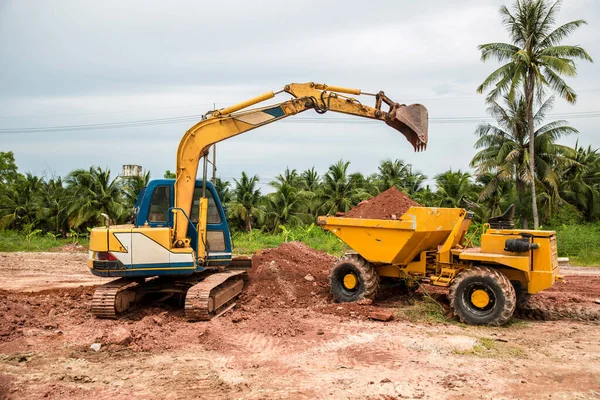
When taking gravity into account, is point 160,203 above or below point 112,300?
above

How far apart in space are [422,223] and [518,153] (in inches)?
867

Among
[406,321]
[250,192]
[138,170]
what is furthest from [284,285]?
[138,170]

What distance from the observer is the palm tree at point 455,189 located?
34.4 meters

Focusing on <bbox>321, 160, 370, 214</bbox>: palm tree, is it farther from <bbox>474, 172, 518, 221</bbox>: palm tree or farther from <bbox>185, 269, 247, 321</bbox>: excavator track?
<bbox>185, 269, 247, 321</bbox>: excavator track

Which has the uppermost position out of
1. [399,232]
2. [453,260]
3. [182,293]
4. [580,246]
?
[399,232]

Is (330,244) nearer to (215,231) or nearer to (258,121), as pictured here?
(215,231)

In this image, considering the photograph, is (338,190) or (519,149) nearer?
(519,149)

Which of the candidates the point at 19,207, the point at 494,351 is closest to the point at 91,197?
the point at 19,207

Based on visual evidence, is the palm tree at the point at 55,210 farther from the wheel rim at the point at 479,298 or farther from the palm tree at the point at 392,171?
the wheel rim at the point at 479,298

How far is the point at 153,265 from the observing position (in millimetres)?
9109

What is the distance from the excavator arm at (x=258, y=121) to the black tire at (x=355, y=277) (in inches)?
92.8

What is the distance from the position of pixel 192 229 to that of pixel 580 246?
64.0ft

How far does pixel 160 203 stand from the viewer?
10.0m

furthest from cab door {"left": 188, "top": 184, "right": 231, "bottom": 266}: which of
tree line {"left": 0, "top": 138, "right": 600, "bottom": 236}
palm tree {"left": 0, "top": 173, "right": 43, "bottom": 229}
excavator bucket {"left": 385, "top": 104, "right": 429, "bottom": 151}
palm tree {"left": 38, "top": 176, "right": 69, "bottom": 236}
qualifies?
palm tree {"left": 0, "top": 173, "right": 43, "bottom": 229}
